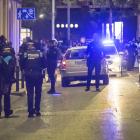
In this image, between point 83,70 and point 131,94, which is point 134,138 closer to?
point 131,94

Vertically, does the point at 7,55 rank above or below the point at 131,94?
above

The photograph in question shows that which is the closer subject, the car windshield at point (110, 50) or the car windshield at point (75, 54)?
the car windshield at point (75, 54)

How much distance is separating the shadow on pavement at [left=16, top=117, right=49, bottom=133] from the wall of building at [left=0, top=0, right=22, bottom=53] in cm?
1164

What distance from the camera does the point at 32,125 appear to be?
22.7ft

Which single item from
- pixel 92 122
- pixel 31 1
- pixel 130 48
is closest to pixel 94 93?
pixel 92 122

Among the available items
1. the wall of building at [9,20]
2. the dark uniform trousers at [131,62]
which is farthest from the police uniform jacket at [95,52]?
the dark uniform trousers at [131,62]

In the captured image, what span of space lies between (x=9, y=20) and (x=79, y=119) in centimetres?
1575

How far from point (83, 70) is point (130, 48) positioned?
825 centimetres

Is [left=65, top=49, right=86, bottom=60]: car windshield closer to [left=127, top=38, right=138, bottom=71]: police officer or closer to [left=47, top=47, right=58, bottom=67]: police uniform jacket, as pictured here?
[left=47, top=47, right=58, bottom=67]: police uniform jacket

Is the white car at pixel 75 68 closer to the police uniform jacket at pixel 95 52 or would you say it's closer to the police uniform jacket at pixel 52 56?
the police uniform jacket at pixel 95 52

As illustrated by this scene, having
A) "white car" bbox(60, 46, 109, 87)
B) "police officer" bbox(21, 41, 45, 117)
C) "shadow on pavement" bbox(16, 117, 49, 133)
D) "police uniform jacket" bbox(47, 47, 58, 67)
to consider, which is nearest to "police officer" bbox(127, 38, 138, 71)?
"white car" bbox(60, 46, 109, 87)

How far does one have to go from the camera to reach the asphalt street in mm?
6070

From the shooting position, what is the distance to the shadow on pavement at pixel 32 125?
258 inches

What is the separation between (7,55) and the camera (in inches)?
301
